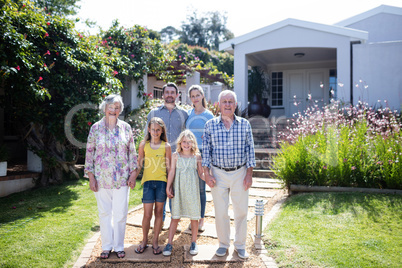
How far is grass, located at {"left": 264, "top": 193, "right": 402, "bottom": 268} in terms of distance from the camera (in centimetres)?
326

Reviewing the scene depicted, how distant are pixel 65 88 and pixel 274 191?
15.5 ft

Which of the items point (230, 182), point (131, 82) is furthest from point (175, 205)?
point (131, 82)

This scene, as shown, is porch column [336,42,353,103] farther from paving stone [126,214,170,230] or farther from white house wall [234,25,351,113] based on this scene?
paving stone [126,214,170,230]

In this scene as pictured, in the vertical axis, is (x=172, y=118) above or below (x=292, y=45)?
below

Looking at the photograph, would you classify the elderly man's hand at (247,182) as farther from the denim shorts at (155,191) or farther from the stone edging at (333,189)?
the stone edging at (333,189)

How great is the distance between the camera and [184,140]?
3.48m

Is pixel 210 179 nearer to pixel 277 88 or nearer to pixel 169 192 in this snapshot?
pixel 169 192

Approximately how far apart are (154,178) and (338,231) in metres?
2.41

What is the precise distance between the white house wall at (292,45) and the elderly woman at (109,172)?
8026mm

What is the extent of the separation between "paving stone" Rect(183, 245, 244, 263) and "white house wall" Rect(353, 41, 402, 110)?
7.76 metres

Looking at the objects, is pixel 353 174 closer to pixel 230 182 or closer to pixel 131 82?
pixel 230 182

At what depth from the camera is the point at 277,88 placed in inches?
539

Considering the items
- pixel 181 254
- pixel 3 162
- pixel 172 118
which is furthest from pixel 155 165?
pixel 3 162

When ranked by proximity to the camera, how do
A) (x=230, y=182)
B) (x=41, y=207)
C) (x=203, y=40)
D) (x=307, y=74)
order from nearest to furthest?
1. (x=230, y=182)
2. (x=41, y=207)
3. (x=307, y=74)
4. (x=203, y=40)
